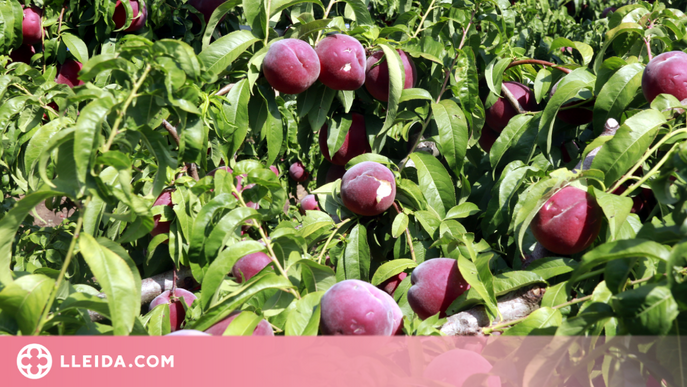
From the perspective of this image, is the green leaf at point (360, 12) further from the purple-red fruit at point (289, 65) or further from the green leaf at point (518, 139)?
the green leaf at point (518, 139)

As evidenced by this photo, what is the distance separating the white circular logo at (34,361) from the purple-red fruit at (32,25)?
1791mm

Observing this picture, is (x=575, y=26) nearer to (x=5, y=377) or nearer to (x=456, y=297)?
(x=456, y=297)

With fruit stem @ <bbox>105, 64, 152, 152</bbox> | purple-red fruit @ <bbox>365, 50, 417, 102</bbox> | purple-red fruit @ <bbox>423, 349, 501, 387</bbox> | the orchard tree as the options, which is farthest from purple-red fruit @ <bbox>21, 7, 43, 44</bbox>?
A: purple-red fruit @ <bbox>423, 349, 501, 387</bbox>

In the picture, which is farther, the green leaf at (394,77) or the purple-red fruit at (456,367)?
the green leaf at (394,77)

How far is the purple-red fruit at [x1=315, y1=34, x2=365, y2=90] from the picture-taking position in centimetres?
130

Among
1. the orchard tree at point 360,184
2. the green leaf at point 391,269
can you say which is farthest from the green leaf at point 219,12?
the green leaf at point 391,269

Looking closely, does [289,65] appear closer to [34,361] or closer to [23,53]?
[34,361]

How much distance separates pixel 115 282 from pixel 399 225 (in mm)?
742

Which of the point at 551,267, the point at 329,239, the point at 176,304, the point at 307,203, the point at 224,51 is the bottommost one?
the point at 307,203

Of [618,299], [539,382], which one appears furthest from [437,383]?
[618,299]

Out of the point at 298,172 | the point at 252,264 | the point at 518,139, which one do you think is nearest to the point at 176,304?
the point at 252,264

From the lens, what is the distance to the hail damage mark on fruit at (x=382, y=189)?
3.98 feet

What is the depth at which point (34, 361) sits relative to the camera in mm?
660

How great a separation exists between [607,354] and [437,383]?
24 centimetres
